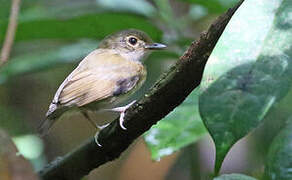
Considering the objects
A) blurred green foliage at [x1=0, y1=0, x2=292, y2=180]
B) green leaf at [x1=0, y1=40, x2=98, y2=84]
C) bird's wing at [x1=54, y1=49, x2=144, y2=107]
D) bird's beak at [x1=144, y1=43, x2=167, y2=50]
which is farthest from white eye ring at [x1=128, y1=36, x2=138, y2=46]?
bird's wing at [x1=54, y1=49, x2=144, y2=107]

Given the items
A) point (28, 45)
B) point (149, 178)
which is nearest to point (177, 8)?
point (28, 45)

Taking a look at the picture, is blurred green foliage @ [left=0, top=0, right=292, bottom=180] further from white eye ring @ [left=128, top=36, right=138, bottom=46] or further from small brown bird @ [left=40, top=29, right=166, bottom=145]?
white eye ring @ [left=128, top=36, right=138, bottom=46]

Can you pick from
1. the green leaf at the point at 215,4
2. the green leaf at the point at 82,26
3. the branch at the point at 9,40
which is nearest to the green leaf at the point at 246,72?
the branch at the point at 9,40

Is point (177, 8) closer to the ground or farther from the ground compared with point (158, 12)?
closer to the ground

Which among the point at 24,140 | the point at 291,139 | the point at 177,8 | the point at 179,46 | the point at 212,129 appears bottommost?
the point at 177,8

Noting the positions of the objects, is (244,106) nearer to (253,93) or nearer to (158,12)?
(253,93)

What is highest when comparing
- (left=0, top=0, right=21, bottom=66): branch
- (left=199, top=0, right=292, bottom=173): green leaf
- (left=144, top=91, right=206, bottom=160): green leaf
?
(left=199, top=0, right=292, bottom=173): green leaf
